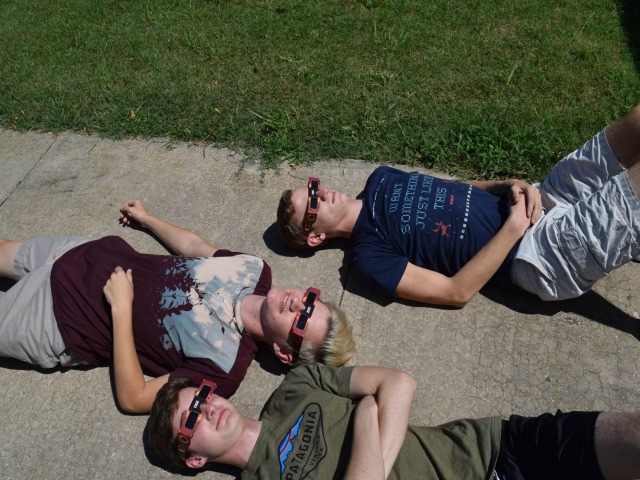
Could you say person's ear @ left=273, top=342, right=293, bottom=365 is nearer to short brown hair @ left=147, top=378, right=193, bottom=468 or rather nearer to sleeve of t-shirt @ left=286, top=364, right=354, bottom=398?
sleeve of t-shirt @ left=286, top=364, right=354, bottom=398

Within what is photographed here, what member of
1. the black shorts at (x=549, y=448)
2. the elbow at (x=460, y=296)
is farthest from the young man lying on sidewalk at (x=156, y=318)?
the black shorts at (x=549, y=448)

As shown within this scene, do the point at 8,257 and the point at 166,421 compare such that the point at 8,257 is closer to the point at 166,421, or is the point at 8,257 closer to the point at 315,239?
the point at 166,421

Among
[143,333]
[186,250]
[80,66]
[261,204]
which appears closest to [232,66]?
[80,66]

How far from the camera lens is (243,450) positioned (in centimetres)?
276

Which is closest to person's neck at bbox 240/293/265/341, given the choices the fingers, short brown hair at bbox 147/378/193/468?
short brown hair at bbox 147/378/193/468

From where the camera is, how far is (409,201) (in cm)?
354

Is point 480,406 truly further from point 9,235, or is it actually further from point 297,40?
point 297,40

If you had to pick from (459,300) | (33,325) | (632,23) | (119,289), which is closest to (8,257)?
(33,325)

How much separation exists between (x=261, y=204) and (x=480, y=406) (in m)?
2.00

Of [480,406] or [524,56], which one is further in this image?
[524,56]

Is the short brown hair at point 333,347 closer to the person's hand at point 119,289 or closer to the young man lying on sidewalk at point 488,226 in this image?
the young man lying on sidewalk at point 488,226

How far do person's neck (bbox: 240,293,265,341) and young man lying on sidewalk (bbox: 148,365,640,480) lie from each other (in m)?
0.40

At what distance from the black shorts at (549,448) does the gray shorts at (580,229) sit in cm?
88

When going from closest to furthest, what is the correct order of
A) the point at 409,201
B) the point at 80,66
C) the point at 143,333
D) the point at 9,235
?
the point at 143,333 < the point at 409,201 < the point at 9,235 < the point at 80,66
